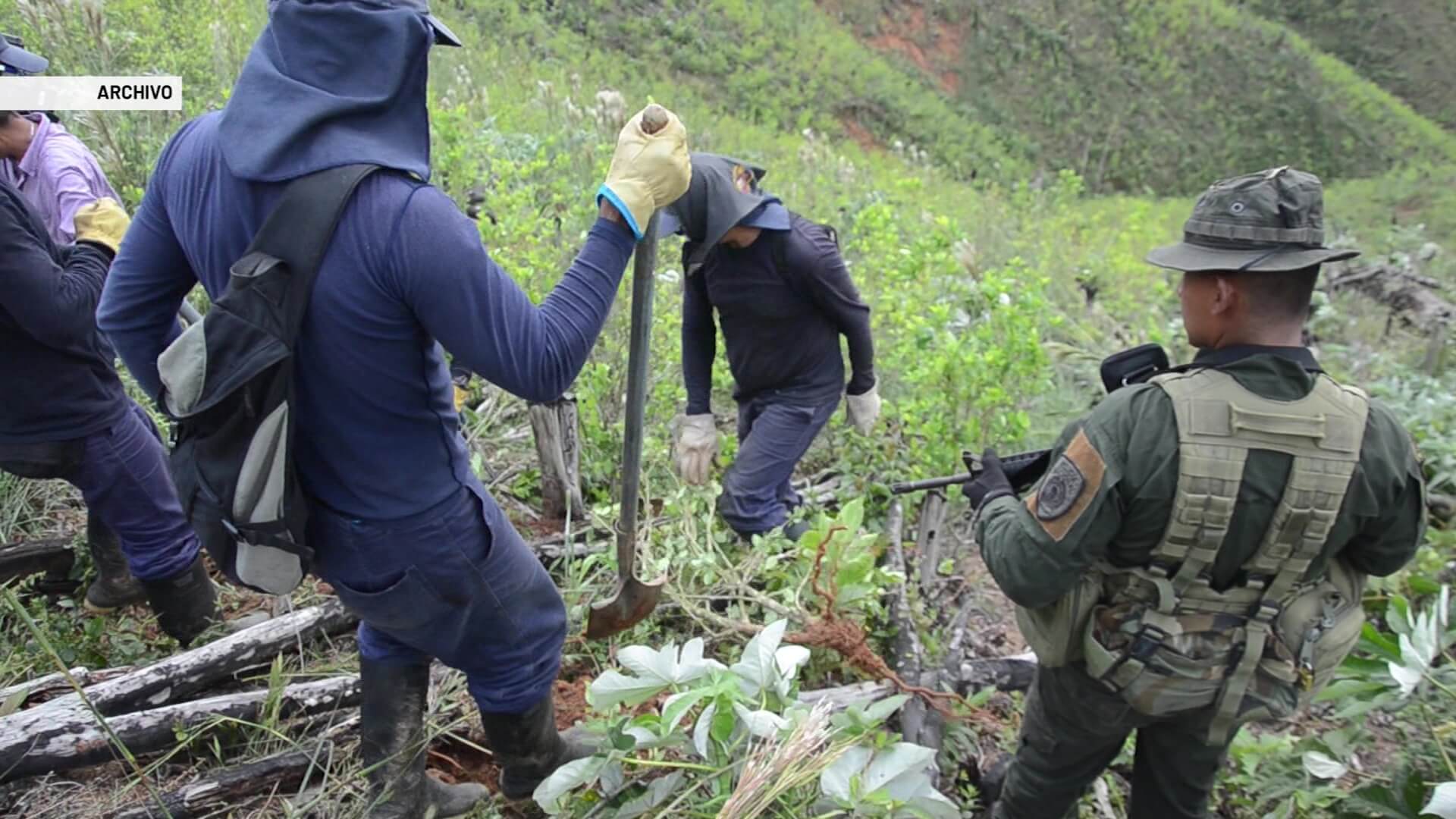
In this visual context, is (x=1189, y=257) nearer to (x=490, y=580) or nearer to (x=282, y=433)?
(x=490, y=580)

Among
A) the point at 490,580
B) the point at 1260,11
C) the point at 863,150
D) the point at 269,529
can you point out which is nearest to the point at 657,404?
the point at 490,580

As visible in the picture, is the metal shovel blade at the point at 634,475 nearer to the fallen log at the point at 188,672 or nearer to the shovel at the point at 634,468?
the shovel at the point at 634,468

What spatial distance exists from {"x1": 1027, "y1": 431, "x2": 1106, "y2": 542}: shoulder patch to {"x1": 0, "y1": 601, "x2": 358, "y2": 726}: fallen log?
2.21m

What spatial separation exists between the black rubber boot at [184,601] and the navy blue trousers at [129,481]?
40 millimetres

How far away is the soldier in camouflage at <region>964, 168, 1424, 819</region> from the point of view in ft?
5.55

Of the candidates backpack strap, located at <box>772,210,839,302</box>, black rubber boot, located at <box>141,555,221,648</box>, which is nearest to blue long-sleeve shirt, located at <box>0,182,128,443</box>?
black rubber boot, located at <box>141,555,221,648</box>

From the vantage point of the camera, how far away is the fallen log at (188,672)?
2211mm

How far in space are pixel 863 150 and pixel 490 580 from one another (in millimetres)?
16535

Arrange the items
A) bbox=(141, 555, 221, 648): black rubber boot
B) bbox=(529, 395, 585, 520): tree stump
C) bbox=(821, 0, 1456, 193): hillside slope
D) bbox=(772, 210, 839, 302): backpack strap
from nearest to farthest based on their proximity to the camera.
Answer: bbox=(141, 555, 221, 648): black rubber boot < bbox=(772, 210, 839, 302): backpack strap < bbox=(529, 395, 585, 520): tree stump < bbox=(821, 0, 1456, 193): hillside slope

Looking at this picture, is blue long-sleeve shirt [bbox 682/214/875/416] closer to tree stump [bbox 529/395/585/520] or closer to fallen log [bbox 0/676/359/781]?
tree stump [bbox 529/395/585/520]

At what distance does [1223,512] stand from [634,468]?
1.45 meters

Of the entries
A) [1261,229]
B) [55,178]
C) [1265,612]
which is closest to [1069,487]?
[1265,612]

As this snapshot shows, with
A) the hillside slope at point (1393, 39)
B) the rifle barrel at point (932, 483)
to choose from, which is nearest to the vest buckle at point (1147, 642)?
the rifle barrel at point (932, 483)

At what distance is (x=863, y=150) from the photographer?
56.1 ft
